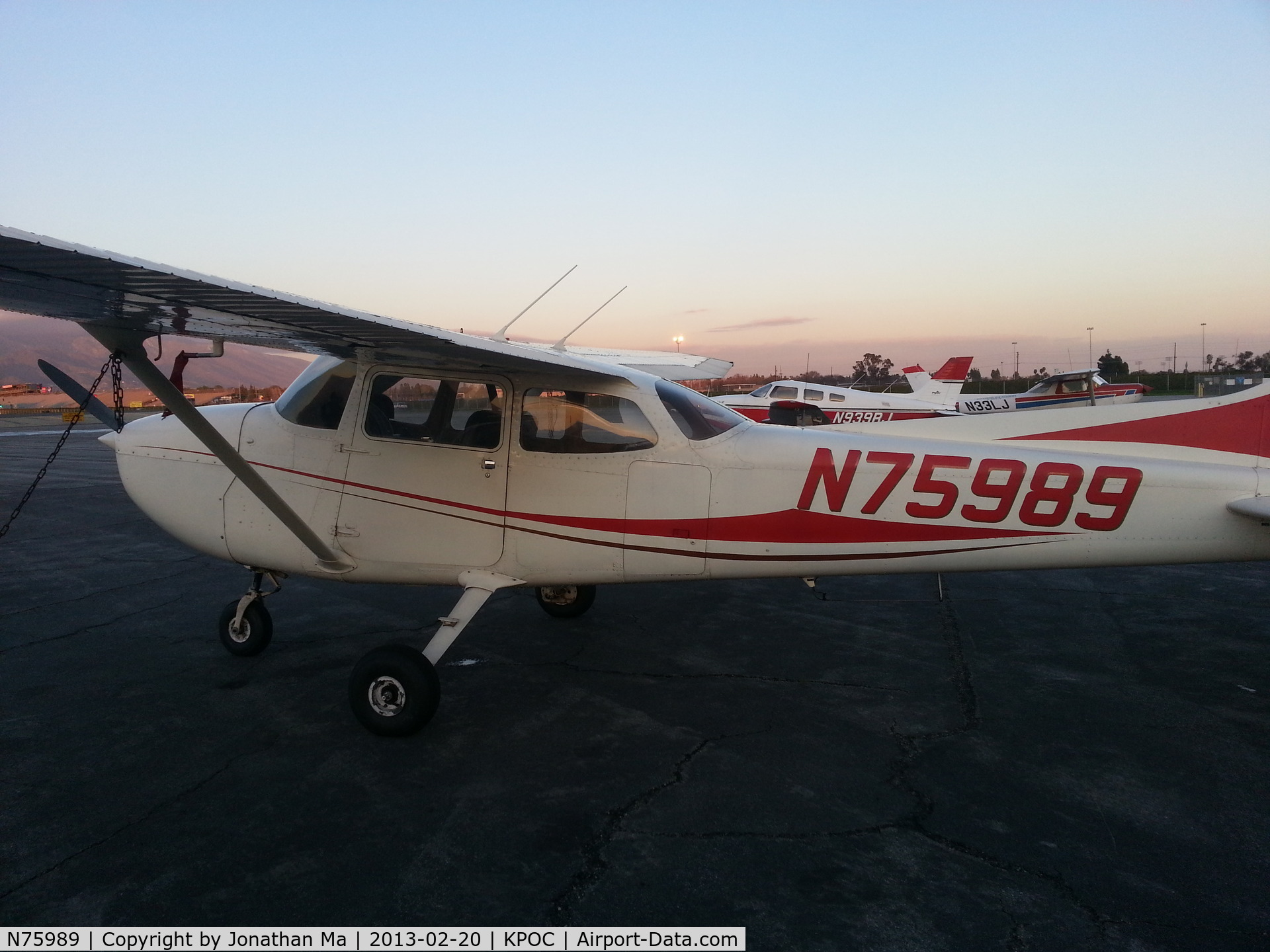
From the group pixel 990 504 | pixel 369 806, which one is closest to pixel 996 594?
pixel 990 504

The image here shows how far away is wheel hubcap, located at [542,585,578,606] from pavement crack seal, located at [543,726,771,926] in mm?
2438

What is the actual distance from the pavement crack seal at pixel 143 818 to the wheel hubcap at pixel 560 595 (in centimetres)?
266

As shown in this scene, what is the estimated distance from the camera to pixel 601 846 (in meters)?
3.25

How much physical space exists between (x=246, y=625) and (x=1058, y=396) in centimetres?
3432

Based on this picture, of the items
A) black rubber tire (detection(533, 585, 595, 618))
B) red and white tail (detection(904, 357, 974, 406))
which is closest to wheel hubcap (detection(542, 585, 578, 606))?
black rubber tire (detection(533, 585, 595, 618))

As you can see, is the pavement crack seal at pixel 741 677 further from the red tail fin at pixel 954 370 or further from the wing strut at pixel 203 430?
the red tail fin at pixel 954 370

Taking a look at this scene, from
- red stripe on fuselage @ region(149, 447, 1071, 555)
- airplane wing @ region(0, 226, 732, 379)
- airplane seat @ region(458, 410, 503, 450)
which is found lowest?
red stripe on fuselage @ region(149, 447, 1071, 555)

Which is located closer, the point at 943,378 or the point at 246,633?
the point at 246,633

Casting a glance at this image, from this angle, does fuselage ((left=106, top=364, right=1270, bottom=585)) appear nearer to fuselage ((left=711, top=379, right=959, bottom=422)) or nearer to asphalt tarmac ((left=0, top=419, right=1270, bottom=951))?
asphalt tarmac ((left=0, top=419, right=1270, bottom=951))

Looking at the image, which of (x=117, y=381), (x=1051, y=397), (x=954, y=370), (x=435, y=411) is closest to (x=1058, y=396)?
(x=1051, y=397)

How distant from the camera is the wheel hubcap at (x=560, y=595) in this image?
254 inches

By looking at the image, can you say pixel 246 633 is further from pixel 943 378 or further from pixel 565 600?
pixel 943 378

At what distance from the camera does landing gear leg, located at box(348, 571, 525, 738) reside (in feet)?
14.0

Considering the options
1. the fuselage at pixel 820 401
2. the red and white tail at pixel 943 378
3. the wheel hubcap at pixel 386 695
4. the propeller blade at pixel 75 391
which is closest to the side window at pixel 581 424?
the wheel hubcap at pixel 386 695
